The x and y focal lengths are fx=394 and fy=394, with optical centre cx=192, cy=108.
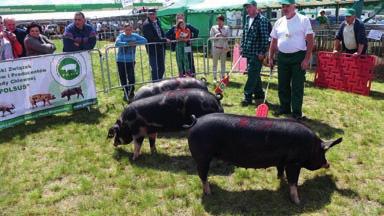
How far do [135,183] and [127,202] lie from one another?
0.45 meters

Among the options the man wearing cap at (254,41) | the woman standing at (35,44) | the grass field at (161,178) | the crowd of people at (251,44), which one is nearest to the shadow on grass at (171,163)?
the grass field at (161,178)

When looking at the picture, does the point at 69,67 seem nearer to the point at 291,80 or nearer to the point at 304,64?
the point at 291,80

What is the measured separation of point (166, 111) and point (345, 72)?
546 cm

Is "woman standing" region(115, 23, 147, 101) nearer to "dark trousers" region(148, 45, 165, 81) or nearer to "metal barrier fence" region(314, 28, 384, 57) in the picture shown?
"dark trousers" region(148, 45, 165, 81)

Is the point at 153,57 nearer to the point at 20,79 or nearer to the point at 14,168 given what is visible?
the point at 20,79

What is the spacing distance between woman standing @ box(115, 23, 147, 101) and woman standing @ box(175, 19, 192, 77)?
1.55 meters

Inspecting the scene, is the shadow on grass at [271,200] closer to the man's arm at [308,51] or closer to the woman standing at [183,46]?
the man's arm at [308,51]

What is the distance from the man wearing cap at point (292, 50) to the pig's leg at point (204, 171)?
299 centimetres

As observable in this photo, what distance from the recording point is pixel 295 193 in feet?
13.7


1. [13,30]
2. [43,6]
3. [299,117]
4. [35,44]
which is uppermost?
[43,6]

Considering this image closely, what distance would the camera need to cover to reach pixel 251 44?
25.3ft

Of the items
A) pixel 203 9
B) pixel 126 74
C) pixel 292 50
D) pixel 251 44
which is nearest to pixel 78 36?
pixel 126 74

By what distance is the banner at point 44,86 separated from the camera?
22.5 feet

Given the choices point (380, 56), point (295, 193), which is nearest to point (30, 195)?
point (295, 193)
